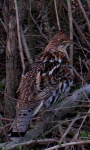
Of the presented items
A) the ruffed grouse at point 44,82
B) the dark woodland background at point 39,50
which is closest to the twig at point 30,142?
the dark woodland background at point 39,50

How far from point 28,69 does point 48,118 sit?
0.71 meters

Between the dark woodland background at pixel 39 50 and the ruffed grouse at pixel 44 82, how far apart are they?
13 cm

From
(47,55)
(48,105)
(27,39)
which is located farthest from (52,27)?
(48,105)

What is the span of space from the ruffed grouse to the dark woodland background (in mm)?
134

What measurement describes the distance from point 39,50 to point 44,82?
1.79m

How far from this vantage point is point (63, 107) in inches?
237

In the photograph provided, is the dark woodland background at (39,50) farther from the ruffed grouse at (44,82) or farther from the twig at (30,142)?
the ruffed grouse at (44,82)

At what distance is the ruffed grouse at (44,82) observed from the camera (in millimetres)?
6074

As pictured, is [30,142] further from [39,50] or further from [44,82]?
[39,50]

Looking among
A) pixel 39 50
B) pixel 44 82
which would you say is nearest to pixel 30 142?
pixel 44 82

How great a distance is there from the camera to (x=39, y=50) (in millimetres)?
8188

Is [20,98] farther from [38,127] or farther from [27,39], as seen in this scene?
[27,39]

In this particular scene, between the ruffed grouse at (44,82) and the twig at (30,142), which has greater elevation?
the ruffed grouse at (44,82)

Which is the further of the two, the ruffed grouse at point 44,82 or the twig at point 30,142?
the ruffed grouse at point 44,82
